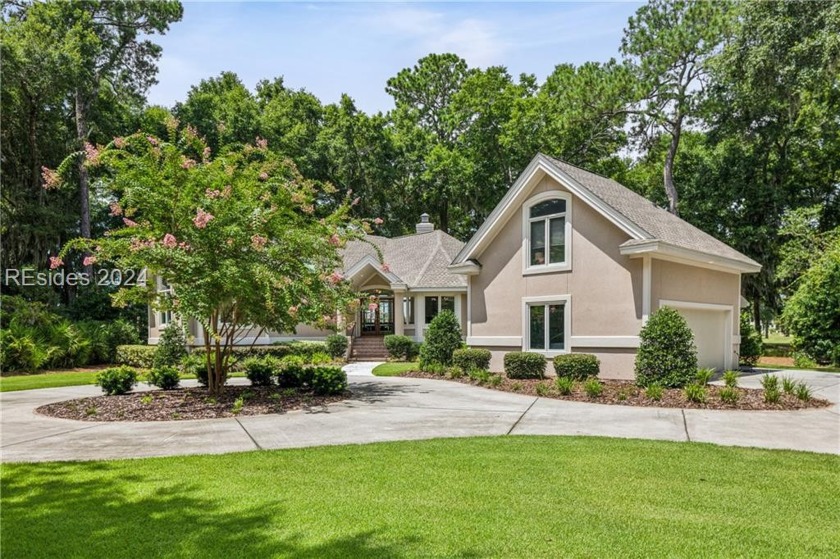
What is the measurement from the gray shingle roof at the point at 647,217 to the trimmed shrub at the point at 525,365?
161 inches

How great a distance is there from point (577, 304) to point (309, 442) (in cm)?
1014

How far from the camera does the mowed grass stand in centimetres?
402

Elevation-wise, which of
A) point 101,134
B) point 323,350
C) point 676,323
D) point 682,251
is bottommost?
point 323,350

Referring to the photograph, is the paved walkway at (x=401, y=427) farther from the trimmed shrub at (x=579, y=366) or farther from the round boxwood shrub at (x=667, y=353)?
the trimmed shrub at (x=579, y=366)

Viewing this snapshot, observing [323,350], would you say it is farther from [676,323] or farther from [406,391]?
[676,323]

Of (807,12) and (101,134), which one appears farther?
(101,134)

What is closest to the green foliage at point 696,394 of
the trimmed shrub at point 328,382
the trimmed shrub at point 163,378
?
the trimmed shrub at point 328,382

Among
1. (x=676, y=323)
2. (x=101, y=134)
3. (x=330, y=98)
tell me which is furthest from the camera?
(x=330, y=98)

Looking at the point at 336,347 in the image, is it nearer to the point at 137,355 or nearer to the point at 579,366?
the point at 137,355

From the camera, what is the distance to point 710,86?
2762 cm

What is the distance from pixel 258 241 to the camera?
1017 centimetres

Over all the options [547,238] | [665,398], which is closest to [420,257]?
[547,238]

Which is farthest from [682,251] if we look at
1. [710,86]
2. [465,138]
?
[465,138]

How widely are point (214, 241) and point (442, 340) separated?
357 inches
